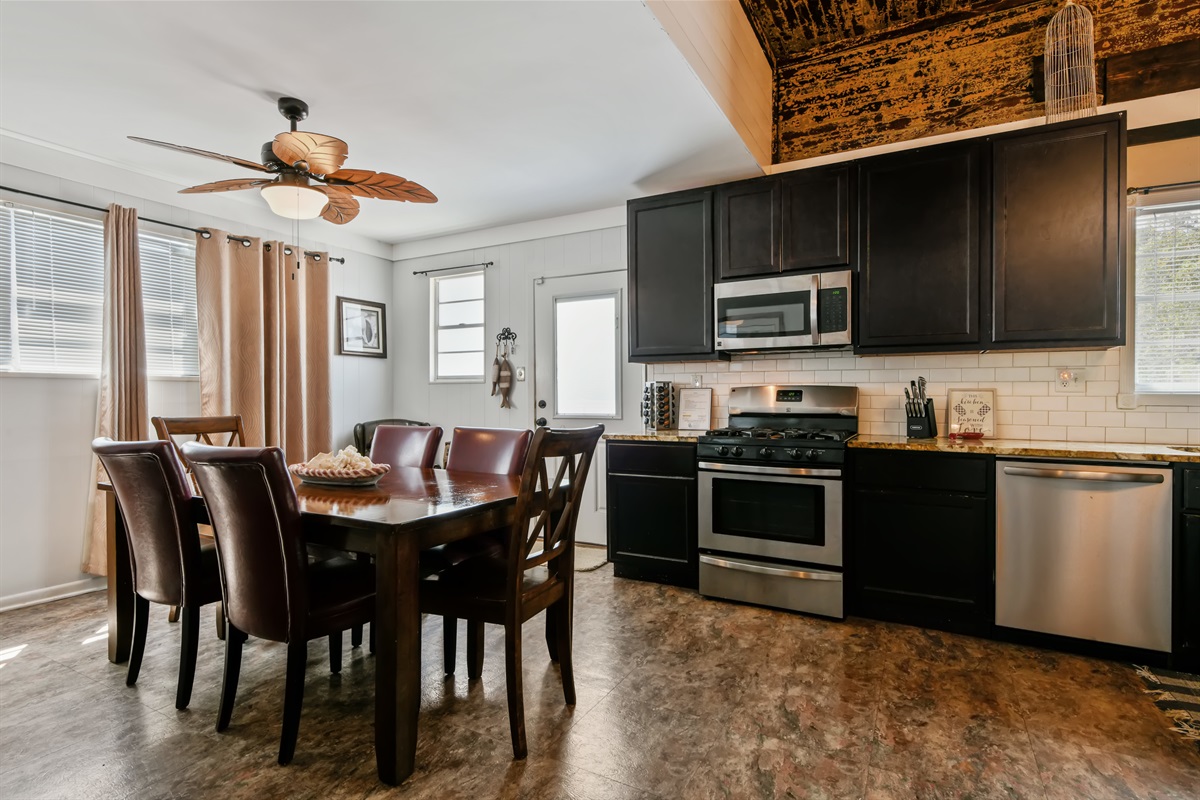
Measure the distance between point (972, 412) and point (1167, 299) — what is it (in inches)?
39.0

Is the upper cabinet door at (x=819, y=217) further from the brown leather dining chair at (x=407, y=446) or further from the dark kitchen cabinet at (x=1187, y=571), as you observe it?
the brown leather dining chair at (x=407, y=446)

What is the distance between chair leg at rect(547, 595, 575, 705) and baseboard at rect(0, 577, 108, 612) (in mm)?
3172

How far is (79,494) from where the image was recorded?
358 cm

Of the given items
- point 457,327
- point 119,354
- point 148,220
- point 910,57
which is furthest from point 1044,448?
point 148,220

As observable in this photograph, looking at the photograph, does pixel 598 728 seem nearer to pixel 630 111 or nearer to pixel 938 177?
pixel 630 111

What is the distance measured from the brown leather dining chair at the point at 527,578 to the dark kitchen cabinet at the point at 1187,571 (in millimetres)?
2413


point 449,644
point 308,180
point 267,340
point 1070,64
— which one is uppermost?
point 1070,64

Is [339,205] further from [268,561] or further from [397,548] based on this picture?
[397,548]

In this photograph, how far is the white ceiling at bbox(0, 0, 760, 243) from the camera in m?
2.30

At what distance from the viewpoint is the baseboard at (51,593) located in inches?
130

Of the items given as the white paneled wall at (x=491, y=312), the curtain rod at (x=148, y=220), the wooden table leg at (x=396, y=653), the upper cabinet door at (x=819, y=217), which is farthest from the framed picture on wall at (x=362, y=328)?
the wooden table leg at (x=396, y=653)

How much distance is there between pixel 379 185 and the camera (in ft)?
9.27

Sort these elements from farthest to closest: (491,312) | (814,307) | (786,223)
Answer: (491,312), (786,223), (814,307)

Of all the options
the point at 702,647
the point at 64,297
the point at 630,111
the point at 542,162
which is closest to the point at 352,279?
the point at 64,297
